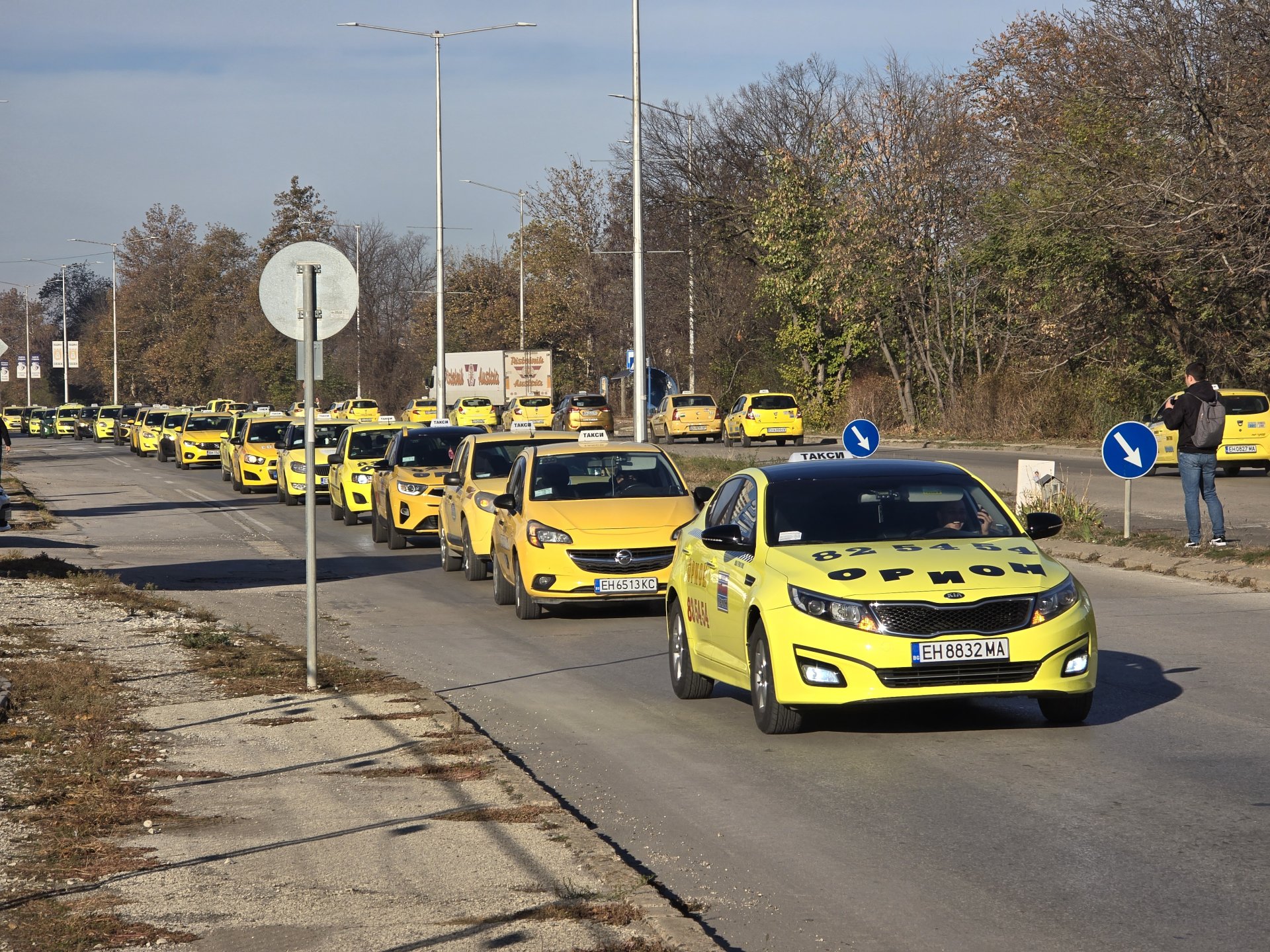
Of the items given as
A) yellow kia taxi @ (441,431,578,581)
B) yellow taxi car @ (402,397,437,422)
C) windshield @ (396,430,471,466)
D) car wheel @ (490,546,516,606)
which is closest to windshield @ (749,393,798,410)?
yellow taxi car @ (402,397,437,422)

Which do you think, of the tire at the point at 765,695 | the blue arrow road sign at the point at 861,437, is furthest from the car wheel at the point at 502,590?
the tire at the point at 765,695

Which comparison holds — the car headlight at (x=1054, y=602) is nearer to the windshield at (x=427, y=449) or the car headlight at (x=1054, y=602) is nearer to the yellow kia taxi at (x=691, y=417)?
the windshield at (x=427, y=449)

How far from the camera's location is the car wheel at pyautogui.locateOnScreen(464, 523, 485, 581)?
749 inches

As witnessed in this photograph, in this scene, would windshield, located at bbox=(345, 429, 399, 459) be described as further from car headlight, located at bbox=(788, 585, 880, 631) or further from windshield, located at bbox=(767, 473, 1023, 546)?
car headlight, located at bbox=(788, 585, 880, 631)

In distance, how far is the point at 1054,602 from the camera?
8.98 meters

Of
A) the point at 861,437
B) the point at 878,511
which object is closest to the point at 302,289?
the point at 878,511

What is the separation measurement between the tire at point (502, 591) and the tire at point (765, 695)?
6.98 m

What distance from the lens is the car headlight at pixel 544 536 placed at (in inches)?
601

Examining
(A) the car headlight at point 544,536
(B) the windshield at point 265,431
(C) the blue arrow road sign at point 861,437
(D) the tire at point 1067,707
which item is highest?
(C) the blue arrow road sign at point 861,437

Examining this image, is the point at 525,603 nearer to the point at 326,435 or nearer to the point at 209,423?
the point at 326,435

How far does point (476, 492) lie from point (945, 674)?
35.7 feet

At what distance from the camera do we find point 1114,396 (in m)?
45.7

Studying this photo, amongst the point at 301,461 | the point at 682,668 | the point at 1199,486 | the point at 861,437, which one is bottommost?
the point at 682,668

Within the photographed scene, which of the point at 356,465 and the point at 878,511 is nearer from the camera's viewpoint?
the point at 878,511
